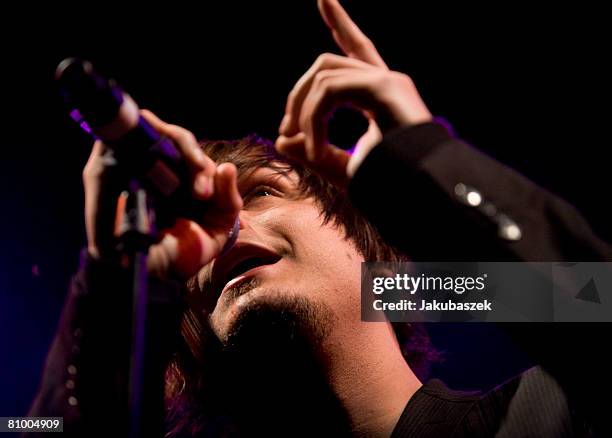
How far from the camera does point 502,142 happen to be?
2.46 m

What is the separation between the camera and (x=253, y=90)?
282cm

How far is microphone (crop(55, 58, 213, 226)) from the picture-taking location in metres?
0.91

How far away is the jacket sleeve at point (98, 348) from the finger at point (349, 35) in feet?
1.97

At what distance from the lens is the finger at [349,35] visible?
1.15 meters

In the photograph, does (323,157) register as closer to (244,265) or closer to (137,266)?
(137,266)

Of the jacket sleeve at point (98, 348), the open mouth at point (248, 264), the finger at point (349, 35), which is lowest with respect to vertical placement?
the jacket sleeve at point (98, 348)

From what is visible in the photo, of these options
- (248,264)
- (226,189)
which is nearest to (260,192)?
(248,264)

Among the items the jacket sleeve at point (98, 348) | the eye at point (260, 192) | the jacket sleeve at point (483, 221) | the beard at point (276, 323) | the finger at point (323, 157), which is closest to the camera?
the jacket sleeve at point (483, 221)

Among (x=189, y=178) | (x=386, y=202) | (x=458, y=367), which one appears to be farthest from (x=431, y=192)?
(x=458, y=367)

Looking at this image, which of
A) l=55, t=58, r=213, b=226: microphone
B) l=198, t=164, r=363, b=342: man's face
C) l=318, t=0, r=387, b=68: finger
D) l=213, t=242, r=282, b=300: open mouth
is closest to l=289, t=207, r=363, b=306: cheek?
l=198, t=164, r=363, b=342: man's face

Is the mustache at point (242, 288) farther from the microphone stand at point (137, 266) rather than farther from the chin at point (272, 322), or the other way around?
the microphone stand at point (137, 266)

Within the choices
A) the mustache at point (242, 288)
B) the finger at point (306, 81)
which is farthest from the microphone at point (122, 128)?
the mustache at point (242, 288)

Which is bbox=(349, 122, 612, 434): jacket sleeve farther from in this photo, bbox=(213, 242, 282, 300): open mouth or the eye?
the eye

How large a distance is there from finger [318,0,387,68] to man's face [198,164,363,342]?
3.06 feet
